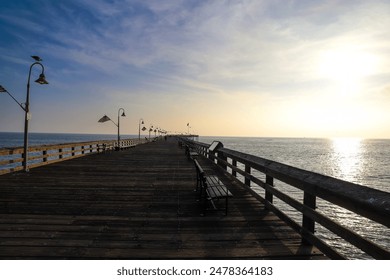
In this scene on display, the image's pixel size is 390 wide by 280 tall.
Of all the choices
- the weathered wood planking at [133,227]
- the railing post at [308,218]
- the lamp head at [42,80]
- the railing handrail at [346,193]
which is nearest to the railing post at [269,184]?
the weathered wood planking at [133,227]

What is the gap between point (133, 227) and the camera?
16.1ft

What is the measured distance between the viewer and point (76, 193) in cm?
754

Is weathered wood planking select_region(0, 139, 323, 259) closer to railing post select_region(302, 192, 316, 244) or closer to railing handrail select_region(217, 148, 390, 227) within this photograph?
railing post select_region(302, 192, 316, 244)

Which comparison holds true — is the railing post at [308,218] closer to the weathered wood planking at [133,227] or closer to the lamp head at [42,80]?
the weathered wood planking at [133,227]

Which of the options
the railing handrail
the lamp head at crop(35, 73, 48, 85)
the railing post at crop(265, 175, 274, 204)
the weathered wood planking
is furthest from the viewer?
the lamp head at crop(35, 73, 48, 85)

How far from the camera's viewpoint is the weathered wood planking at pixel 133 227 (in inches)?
152

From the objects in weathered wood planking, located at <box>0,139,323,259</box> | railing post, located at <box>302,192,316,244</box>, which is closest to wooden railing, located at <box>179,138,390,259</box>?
railing post, located at <box>302,192,316,244</box>

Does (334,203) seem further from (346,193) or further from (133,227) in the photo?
(133,227)

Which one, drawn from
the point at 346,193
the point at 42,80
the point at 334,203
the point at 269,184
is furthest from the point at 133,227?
the point at 42,80

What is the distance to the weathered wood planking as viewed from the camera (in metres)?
3.85

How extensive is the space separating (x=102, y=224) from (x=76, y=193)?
301 centimetres
